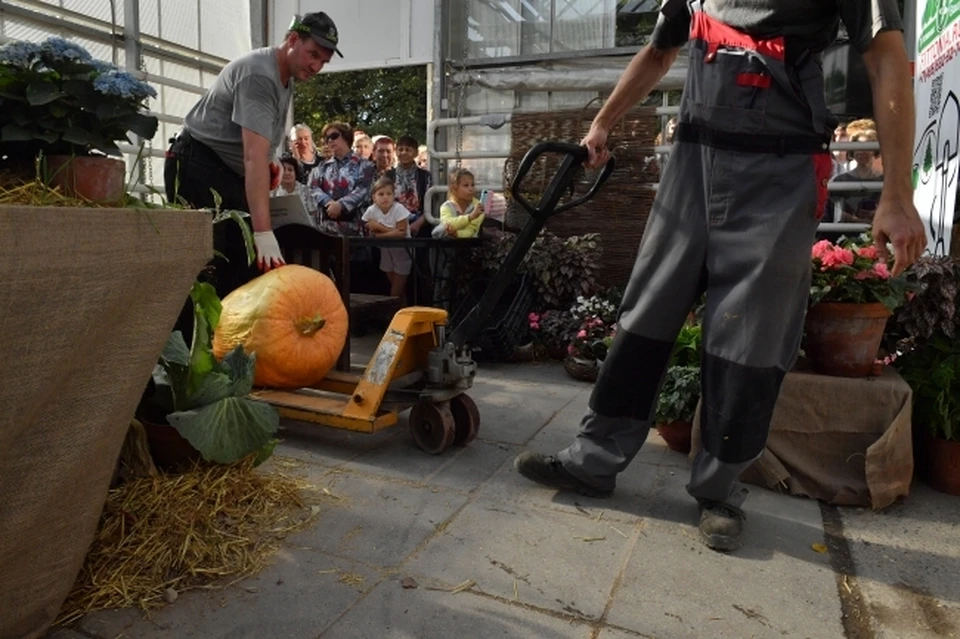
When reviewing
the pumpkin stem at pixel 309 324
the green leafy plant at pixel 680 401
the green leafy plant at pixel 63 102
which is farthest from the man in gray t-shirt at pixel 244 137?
the green leafy plant at pixel 680 401

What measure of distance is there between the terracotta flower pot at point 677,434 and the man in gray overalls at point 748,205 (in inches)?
29.4

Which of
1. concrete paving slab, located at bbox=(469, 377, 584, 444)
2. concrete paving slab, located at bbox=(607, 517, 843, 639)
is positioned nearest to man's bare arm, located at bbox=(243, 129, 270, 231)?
concrete paving slab, located at bbox=(469, 377, 584, 444)

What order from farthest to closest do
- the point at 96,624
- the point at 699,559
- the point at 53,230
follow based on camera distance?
the point at 699,559 → the point at 96,624 → the point at 53,230

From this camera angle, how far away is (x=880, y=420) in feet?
9.14

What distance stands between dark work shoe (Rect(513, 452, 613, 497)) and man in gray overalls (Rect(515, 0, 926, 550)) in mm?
397

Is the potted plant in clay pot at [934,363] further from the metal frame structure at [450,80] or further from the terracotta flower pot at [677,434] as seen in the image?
the metal frame structure at [450,80]

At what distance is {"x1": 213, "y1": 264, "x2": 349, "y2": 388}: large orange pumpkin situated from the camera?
3.18 m

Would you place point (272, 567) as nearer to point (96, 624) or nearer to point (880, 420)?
point (96, 624)

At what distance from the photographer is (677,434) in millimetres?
3268

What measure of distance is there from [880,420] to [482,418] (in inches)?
71.2

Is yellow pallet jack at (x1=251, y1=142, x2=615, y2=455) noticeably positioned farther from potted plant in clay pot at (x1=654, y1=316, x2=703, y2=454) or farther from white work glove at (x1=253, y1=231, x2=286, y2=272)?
potted plant in clay pot at (x1=654, y1=316, x2=703, y2=454)

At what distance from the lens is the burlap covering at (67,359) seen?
1331 millimetres

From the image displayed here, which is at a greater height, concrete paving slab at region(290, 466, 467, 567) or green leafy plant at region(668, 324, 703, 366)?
green leafy plant at region(668, 324, 703, 366)

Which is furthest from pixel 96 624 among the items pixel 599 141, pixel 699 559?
pixel 599 141
